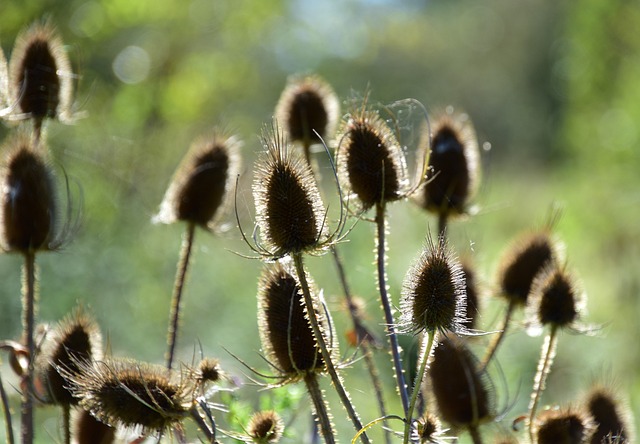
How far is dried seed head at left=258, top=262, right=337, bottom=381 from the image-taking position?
1.91 metres

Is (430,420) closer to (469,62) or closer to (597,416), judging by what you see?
(597,416)

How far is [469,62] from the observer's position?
3544cm

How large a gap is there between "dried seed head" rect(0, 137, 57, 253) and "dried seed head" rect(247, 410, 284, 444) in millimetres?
944

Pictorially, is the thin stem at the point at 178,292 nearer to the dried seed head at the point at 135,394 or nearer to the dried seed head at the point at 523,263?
the dried seed head at the point at 135,394

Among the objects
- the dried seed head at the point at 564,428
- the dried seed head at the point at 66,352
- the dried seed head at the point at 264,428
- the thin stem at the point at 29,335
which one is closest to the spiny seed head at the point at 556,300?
the dried seed head at the point at 564,428

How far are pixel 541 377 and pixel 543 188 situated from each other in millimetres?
20445

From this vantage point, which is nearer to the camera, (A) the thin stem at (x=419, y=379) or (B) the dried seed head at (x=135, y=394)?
(A) the thin stem at (x=419, y=379)

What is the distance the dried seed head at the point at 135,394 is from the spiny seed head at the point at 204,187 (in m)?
1.09

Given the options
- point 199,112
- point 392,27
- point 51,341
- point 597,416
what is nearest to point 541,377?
point 597,416

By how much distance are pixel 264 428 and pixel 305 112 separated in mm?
1457

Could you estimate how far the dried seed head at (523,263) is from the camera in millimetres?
2799

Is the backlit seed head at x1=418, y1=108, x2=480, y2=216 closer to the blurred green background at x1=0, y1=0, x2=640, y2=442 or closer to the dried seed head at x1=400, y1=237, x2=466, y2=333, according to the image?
the blurred green background at x1=0, y1=0, x2=640, y2=442

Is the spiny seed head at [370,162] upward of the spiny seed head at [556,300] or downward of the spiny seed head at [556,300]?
upward

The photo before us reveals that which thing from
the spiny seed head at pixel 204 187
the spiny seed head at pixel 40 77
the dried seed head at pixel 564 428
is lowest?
the dried seed head at pixel 564 428
